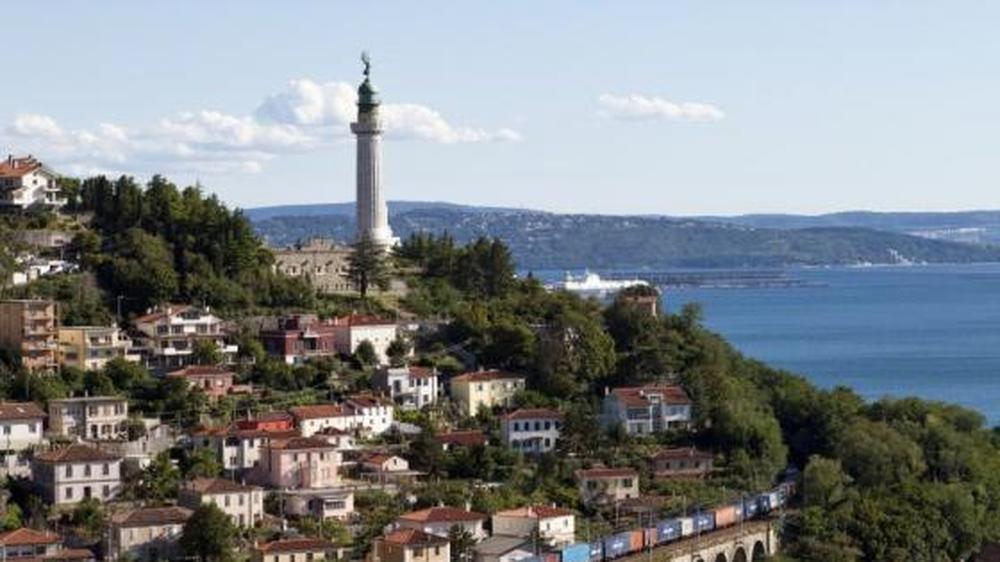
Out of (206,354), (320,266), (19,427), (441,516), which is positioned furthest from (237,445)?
(320,266)

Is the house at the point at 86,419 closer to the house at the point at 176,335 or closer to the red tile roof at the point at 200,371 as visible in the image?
the red tile roof at the point at 200,371

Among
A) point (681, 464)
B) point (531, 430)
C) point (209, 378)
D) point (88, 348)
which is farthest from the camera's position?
point (531, 430)

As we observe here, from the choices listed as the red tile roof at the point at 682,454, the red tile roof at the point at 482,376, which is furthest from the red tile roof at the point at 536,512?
the red tile roof at the point at 482,376

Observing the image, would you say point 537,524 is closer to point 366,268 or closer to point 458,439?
point 458,439

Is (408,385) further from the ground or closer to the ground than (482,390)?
further from the ground

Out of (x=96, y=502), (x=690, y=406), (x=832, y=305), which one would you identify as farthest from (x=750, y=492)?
(x=832, y=305)

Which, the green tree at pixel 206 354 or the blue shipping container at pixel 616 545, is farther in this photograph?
the green tree at pixel 206 354

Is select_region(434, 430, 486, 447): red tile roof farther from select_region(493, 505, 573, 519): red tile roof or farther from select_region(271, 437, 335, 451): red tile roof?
select_region(493, 505, 573, 519): red tile roof

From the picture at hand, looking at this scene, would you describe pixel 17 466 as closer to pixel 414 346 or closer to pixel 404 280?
pixel 414 346

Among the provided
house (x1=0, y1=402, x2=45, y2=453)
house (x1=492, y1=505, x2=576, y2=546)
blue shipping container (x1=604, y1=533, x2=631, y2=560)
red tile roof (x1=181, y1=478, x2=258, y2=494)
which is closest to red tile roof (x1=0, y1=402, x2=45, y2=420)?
house (x1=0, y1=402, x2=45, y2=453)
